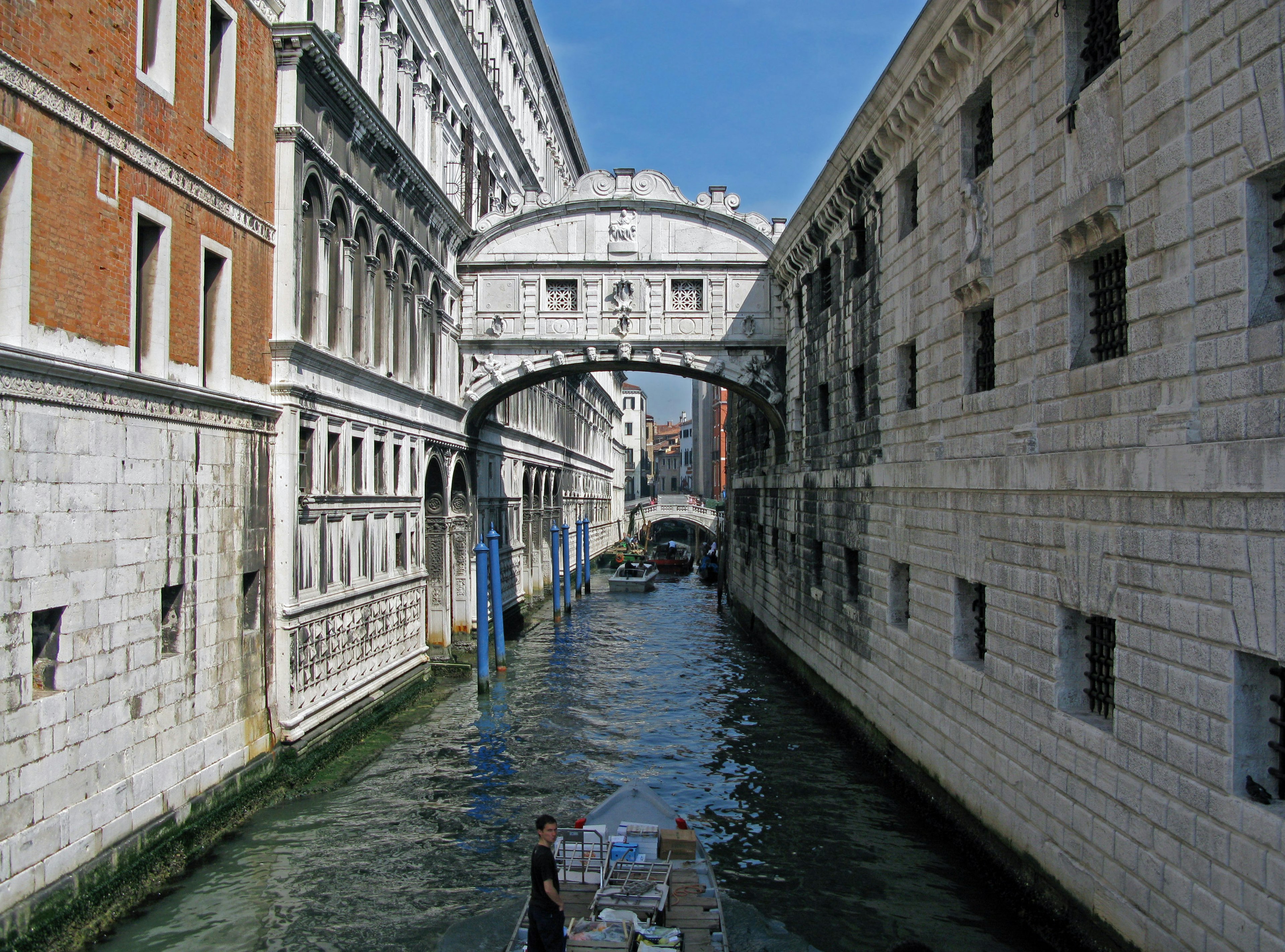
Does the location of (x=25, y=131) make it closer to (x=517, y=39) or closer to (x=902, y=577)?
(x=902, y=577)

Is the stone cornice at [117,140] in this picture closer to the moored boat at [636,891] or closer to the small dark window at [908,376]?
the moored boat at [636,891]

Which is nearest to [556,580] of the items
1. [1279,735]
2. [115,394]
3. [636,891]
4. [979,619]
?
[979,619]

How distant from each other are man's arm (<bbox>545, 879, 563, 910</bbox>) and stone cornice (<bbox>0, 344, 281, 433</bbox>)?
16.0ft

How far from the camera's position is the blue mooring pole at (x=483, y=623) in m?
18.0

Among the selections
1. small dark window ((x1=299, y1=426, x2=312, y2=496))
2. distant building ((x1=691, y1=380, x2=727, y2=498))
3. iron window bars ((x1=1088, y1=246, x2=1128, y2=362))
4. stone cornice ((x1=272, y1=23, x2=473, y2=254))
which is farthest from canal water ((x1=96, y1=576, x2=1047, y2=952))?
distant building ((x1=691, y1=380, x2=727, y2=498))

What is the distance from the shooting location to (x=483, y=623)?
18578 mm

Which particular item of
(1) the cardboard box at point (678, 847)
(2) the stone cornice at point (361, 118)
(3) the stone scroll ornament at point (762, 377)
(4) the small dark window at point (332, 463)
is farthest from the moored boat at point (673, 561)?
(1) the cardboard box at point (678, 847)

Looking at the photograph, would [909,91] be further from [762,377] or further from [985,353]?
[762,377]

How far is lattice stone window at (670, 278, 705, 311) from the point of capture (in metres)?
20.4

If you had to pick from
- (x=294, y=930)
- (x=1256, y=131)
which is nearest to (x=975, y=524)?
(x=1256, y=131)

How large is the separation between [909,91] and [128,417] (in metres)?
8.79

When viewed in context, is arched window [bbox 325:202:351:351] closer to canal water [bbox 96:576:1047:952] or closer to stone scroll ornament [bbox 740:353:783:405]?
canal water [bbox 96:576:1047:952]

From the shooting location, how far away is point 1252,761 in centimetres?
543

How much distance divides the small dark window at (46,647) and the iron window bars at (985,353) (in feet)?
26.4
